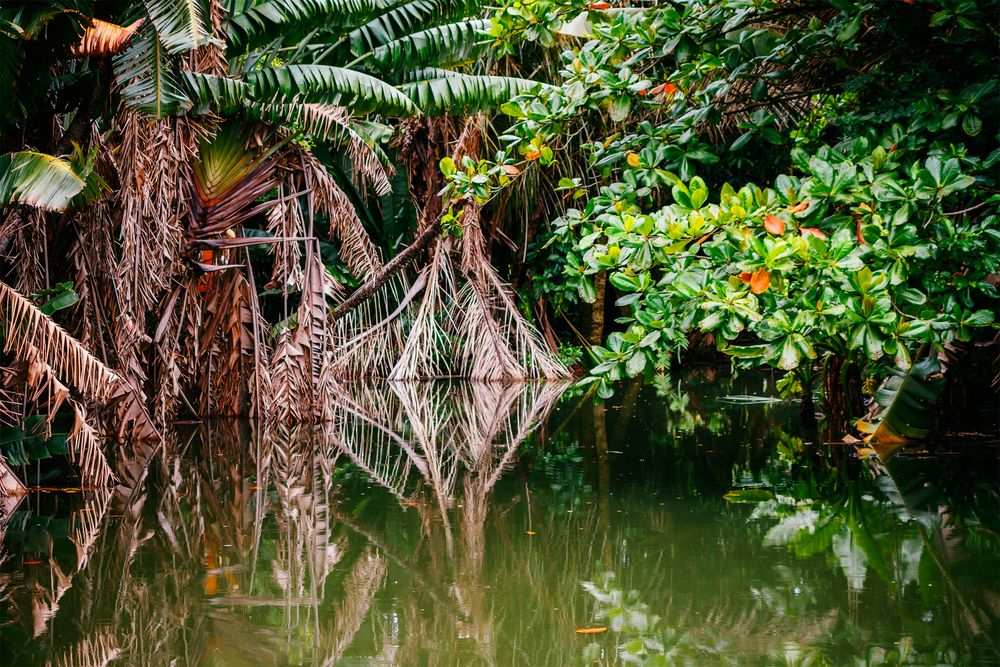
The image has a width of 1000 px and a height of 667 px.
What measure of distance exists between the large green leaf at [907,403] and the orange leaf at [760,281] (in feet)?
9.68

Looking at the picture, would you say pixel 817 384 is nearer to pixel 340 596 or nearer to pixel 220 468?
pixel 220 468

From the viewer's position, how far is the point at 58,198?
575 centimetres

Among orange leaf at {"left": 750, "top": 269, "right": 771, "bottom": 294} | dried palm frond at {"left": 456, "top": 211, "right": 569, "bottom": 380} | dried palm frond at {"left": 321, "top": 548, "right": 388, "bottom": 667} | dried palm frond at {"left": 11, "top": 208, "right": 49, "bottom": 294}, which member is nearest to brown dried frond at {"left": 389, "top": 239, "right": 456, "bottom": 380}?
dried palm frond at {"left": 456, "top": 211, "right": 569, "bottom": 380}

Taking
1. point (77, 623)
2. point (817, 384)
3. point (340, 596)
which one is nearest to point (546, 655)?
point (340, 596)

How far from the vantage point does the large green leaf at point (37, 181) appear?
227 inches

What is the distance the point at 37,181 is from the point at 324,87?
129 inches

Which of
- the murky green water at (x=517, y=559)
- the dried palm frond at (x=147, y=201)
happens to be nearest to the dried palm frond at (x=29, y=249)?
the dried palm frond at (x=147, y=201)

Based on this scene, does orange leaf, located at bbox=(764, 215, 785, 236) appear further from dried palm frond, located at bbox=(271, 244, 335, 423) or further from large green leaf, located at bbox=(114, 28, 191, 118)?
dried palm frond, located at bbox=(271, 244, 335, 423)

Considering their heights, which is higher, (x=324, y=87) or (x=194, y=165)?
(x=324, y=87)

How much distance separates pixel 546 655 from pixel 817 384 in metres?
7.06

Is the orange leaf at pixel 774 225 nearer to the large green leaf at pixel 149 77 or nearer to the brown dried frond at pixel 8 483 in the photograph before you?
the large green leaf at pixel 149 77

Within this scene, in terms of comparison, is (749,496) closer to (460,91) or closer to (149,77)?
(149,77)

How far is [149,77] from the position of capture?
7102mm

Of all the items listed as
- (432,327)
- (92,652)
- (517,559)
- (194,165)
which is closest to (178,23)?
(194,165)
